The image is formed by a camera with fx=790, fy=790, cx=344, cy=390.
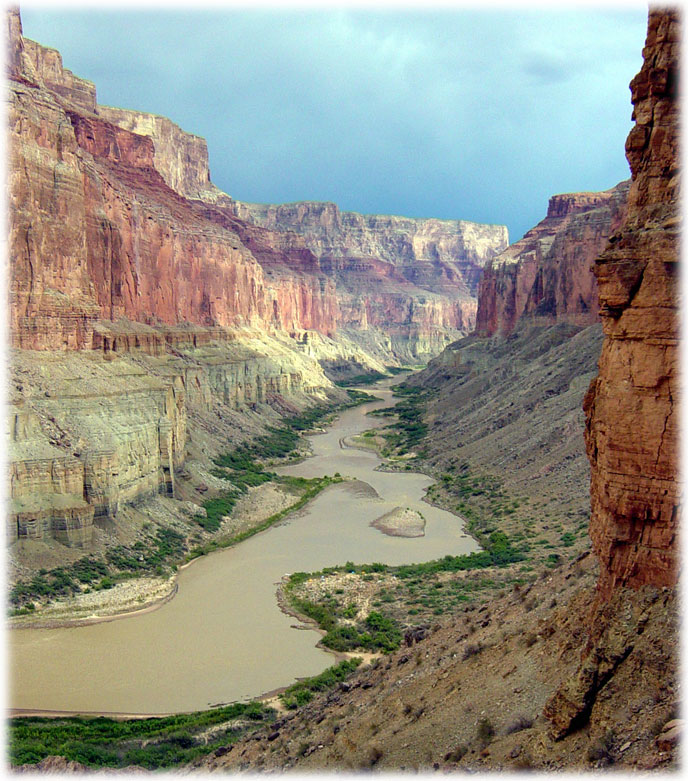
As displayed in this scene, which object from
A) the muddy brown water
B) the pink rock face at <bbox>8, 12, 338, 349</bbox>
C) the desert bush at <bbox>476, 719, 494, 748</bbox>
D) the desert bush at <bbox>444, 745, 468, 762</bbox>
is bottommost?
the muddy brown water

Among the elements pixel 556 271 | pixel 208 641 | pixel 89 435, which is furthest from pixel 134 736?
pixel 556 271

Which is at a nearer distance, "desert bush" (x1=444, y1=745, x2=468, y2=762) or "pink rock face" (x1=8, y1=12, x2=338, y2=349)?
"desert bush" (x1=444, y1=745, x2=468, y2=762)

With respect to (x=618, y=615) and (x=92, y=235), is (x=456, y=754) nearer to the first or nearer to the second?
(x=618, y=615)

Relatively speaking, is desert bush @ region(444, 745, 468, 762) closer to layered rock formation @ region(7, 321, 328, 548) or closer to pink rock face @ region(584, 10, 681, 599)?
pink rock face @ region(584, 10, 681, 599)

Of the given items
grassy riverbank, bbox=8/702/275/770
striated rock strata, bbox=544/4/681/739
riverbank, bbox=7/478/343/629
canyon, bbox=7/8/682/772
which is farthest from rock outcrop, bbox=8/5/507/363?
striated rock strata, bbox=544/4/681/739

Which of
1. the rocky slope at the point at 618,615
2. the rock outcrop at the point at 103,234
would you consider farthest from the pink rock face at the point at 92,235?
the rocky slope at the point at 618,615

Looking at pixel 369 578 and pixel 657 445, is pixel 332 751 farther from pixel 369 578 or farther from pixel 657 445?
pixel 369 578

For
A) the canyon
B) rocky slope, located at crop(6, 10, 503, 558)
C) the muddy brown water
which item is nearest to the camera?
the canyon

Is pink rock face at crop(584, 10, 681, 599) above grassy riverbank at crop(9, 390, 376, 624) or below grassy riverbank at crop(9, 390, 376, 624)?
above
